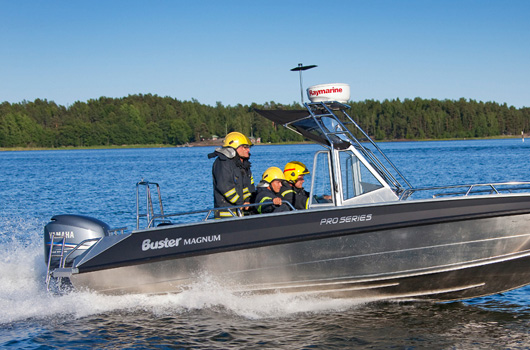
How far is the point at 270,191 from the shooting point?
24.7 ft

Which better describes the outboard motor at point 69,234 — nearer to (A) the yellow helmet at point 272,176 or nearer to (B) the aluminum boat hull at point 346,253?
(B) the aluminum boat hull at point 346,253

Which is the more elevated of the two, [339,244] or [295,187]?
[295,187]

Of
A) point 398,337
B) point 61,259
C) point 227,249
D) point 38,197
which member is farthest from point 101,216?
point 398,337

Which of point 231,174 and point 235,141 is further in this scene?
point 235,141

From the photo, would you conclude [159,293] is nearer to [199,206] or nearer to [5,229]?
[5,229]

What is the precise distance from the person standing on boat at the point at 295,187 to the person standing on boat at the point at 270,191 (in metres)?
0.11

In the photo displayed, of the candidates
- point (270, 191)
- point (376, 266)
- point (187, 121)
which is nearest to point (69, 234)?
point (270, 191)

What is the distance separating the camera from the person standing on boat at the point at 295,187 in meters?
7.69

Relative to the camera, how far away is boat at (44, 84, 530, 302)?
21.5 ft

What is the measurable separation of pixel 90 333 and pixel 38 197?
16831 mm

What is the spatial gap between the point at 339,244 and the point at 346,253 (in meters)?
0.14

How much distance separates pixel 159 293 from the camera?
7.32 meters

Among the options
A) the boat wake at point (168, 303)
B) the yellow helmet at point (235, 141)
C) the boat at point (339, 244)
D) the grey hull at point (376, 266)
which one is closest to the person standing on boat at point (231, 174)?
the yellow helmet at point (235, 141)

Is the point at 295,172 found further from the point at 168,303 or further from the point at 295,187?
the point at 168,303
